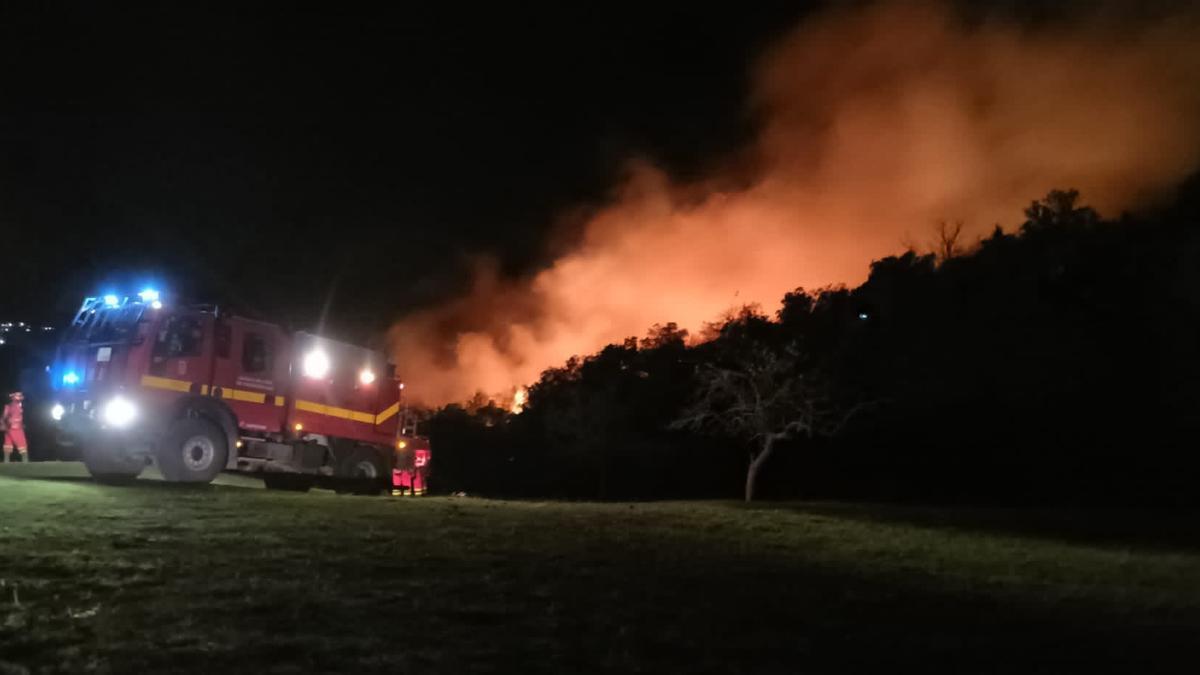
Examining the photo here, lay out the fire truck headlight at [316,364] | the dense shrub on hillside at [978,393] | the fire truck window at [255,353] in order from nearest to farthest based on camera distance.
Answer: the fire truck window at [255,353], the fire truck headlight at [316,364], the dense shrub on hillside at [978,393]

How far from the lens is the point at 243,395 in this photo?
17.5m

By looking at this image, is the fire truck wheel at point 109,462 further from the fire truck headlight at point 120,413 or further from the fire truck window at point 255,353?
the fire truck window at point 255,353

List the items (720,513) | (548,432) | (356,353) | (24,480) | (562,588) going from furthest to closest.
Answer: (548,432), (356,353), (720,513), (24,480), (562,588)

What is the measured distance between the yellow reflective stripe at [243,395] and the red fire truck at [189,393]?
2cm

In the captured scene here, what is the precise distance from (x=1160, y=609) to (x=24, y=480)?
15287 millimetres

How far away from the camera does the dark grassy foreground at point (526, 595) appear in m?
5.85

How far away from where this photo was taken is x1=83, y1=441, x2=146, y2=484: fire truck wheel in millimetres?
16016

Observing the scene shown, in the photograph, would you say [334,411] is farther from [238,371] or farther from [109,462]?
[109,462]

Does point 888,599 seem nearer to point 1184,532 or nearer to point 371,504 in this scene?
point 371,504

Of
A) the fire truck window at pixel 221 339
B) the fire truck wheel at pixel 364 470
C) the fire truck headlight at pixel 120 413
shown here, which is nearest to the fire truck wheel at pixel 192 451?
the fire truck headlight at pixel 120 413

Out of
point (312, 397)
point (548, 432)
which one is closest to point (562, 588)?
point (312, 397)

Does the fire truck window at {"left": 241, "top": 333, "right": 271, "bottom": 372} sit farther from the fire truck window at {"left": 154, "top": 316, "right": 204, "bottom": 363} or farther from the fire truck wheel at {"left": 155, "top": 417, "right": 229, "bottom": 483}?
the fire truck wheel at {"left": 155, "top": 417, "right": 229, "bottom": 483}

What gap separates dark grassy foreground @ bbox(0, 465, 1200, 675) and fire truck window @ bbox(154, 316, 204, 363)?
3008 mm

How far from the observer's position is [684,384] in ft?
180
